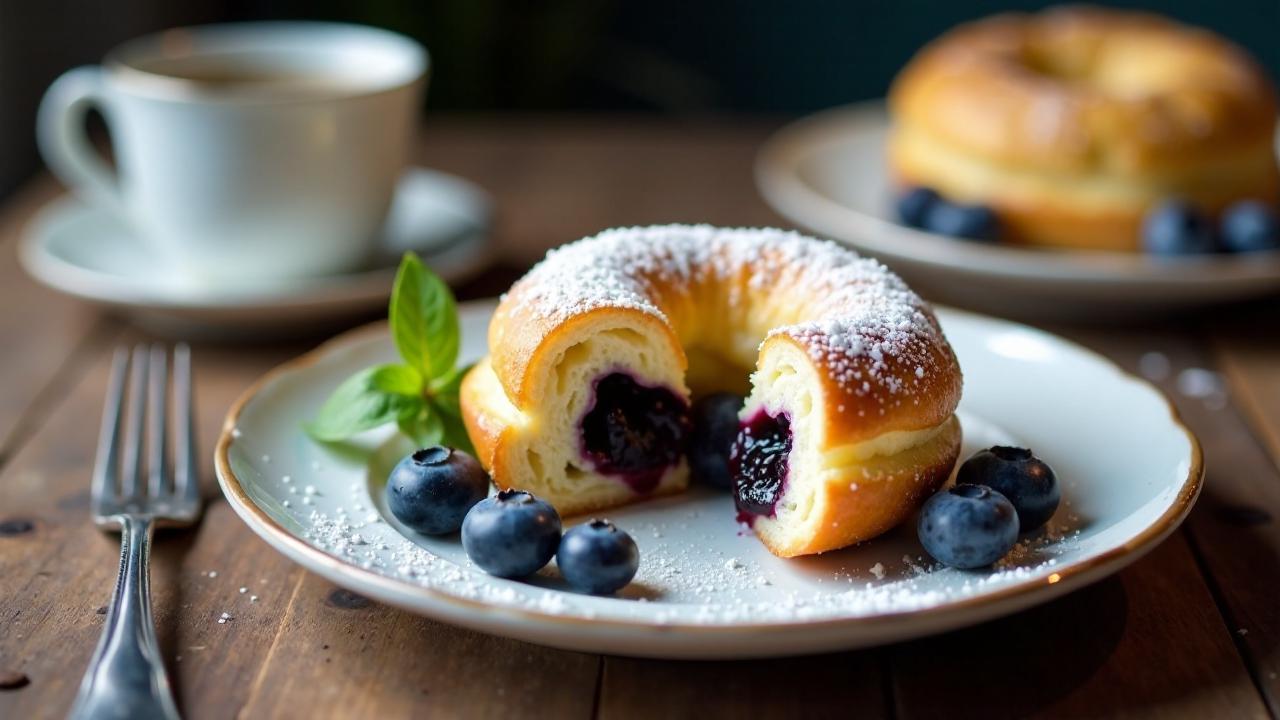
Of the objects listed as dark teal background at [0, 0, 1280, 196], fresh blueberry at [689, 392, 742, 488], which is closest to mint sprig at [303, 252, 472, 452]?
fresh blueberry at [689, 392, 742, 488]

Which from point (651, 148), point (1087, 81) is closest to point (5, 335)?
point (651, 148)

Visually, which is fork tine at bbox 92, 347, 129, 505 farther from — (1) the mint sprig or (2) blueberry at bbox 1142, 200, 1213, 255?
(2) blueberry at bbox 1142, 200, 1213, 255

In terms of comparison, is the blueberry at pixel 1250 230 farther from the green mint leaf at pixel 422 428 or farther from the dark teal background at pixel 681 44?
the dark teal background at pixel 681 44

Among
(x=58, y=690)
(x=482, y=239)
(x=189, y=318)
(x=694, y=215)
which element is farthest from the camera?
(x=694, y=215)

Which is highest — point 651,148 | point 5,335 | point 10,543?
point 10,543

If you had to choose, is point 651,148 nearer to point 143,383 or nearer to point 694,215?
point 694,215

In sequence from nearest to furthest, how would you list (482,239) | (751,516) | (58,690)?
(58,690)
(751,516)
(482,239)
